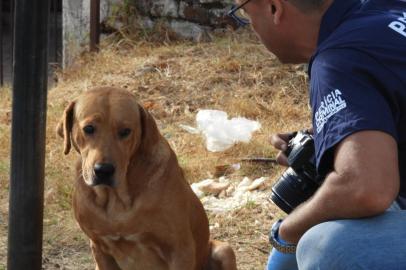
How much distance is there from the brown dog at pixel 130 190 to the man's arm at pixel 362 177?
1.25 meters

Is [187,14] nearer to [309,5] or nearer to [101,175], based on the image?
[101,175]

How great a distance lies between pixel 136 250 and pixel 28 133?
0.70 meters

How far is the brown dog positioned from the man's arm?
4.09ft

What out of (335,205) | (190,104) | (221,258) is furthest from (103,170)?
(190,104)

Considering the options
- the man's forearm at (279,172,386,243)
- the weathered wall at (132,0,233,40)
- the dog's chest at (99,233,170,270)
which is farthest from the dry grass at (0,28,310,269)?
the man's forearm at (279,172,386,243)

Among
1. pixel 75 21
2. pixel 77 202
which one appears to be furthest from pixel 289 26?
pixel 75 21

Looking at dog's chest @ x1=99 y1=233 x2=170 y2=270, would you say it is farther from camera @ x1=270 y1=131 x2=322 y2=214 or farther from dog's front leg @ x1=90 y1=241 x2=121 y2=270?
camera @ x1=270 y1=131 x2=322 y2=214

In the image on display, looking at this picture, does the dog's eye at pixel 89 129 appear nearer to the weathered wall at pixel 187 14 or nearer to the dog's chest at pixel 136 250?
the dog's chest at pixel 136 250

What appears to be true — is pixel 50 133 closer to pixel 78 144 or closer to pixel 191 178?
pixel 191 178

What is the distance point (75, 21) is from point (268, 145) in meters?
3.11

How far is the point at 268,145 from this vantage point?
552 cm

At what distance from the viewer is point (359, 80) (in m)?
2.32

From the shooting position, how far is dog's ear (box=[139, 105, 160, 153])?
3.56 metres

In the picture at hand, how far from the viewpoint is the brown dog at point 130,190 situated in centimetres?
346
